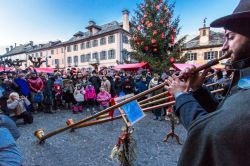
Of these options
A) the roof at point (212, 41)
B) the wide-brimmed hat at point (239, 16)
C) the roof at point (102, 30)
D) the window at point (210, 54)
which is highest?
the roof at point (102, 30)

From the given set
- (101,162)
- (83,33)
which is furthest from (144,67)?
(83,33)

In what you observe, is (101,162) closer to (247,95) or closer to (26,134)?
(26,134)

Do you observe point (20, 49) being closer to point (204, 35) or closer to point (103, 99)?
point (204, 35)

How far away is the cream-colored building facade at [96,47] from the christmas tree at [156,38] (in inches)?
755

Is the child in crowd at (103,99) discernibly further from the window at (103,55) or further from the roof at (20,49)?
the roof at (20,49)

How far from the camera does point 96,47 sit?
1702 inches

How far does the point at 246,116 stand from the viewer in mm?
884

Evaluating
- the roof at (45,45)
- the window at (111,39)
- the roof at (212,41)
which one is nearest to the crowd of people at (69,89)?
the window at (111,39)

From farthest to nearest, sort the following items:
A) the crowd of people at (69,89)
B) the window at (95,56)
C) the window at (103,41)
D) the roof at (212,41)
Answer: the window at (95,56)
the window at (103,41)
the roof at (212,41)
the crowd of people at (69,89)

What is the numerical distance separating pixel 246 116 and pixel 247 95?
0.13m

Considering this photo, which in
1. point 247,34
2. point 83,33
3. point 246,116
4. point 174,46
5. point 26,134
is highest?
point 83,33

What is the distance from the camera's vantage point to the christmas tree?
45.1 feet

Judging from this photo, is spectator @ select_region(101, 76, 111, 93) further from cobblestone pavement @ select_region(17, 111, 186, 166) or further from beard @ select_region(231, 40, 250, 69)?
beard @ select_region(231, 40, 250, 69)

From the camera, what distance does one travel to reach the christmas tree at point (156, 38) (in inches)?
541
